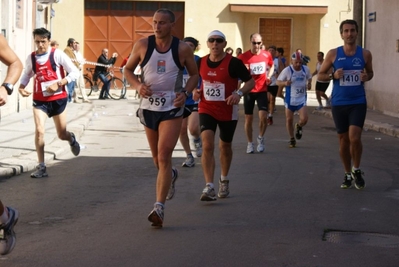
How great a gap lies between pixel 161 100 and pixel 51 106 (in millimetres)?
4016

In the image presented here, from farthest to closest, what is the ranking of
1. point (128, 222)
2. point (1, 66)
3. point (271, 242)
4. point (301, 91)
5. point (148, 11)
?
point (148, 11) < point (1, 66) < point (301, 91) < point (128, 222) < point (271, 242)

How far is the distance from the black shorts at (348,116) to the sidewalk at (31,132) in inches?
171

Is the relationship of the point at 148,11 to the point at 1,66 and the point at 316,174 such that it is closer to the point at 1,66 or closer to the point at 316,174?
the point at 1,66

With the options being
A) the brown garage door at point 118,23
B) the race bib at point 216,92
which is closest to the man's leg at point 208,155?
the race bib at point 216,92

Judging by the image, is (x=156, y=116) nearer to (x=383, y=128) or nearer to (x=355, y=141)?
(x=355, y=141)

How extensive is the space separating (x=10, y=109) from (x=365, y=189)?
1285cm

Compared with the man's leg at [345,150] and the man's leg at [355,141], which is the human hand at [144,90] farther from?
the man's leg at [345,150]

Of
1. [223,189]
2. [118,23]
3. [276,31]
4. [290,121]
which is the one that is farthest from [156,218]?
[276,31]

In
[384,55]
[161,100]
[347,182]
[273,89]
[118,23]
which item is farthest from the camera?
[118,23]

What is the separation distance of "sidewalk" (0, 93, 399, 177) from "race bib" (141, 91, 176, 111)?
3995 millimetres

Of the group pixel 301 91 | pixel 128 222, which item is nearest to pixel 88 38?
→ pixel 301 91

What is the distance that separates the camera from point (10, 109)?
22.1 metres

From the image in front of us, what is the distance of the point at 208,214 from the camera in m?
9.09

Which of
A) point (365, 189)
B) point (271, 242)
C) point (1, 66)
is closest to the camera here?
point (271, 242)
